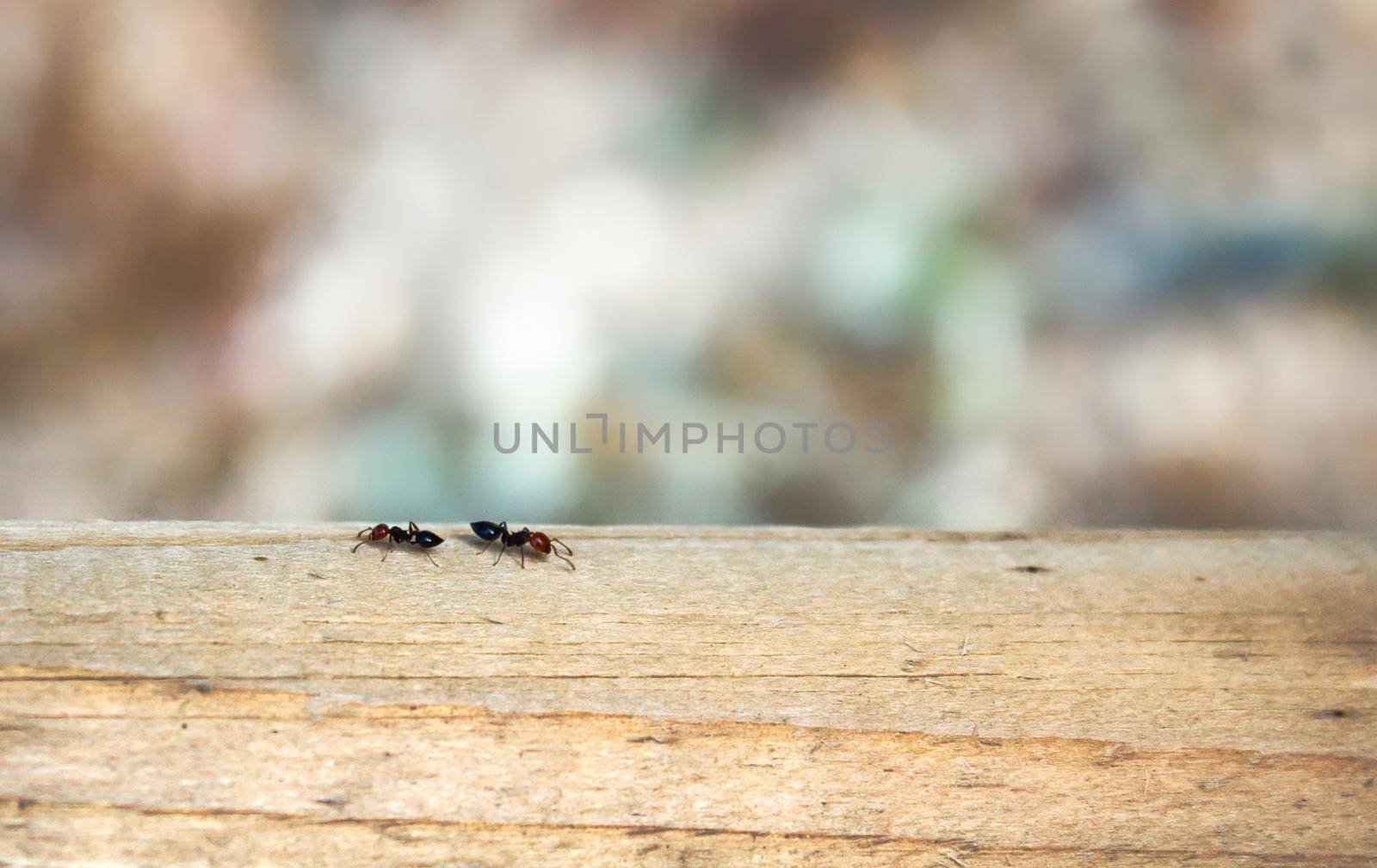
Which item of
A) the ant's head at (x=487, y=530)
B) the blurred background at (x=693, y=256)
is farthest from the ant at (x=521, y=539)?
the blurred background at (x=693, y=256)

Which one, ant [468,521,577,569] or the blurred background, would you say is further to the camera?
the blurred background

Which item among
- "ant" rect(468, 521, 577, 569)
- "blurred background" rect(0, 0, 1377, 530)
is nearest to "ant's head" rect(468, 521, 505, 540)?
"ant" rect(468, 521, 577, 569)

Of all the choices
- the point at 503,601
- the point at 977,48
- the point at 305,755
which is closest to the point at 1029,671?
the point at 503,601

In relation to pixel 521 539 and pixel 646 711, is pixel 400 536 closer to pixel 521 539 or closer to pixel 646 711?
pixel 521 539

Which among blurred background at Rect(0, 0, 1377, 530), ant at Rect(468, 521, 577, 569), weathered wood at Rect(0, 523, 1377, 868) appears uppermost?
blurred background at Rect(0, 0, 1377, 530)

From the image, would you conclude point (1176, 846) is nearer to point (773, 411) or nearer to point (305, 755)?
point (305, 755)

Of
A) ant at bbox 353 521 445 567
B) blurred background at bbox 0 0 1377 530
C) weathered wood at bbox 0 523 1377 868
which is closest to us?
weathered wood at bbox 0 523 1377 868

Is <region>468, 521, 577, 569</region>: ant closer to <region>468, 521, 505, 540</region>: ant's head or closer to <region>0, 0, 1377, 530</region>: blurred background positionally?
<region>468, 521, 505, 540</region>: ant's head
